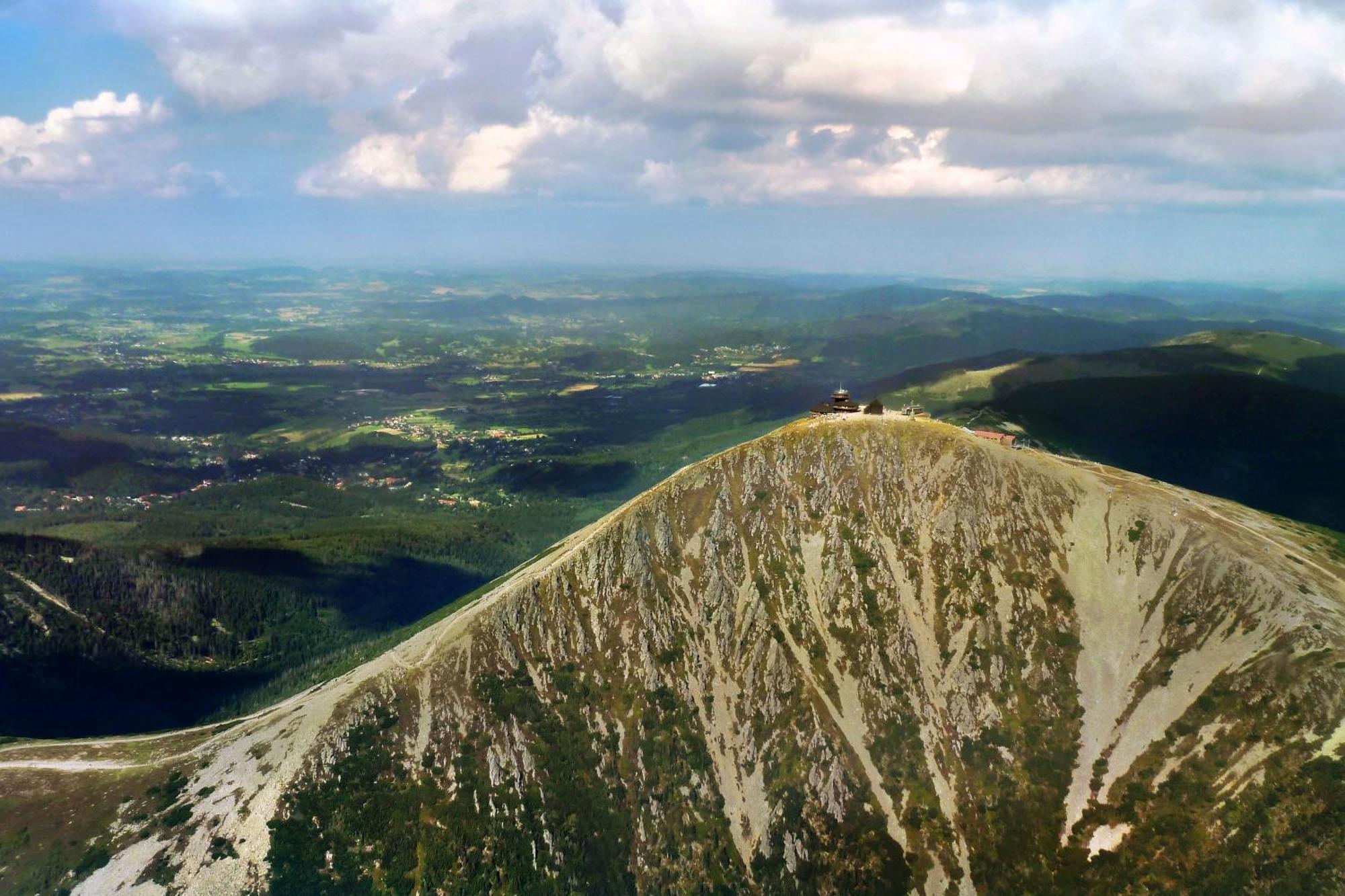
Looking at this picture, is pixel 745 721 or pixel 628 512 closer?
pixel 745 721

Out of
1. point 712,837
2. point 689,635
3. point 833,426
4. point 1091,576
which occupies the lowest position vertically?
point 712,837

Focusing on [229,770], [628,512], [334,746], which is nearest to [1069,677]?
[628,512]

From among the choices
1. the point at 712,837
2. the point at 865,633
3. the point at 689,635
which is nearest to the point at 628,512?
the point at 689,635

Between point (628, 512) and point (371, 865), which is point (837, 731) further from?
point (371, 865)

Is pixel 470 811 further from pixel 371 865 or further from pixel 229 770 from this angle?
pixel 229 770

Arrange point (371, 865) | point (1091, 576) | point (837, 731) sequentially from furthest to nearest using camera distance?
point (1091, 576) < point (837, 731) < point (371, 865)

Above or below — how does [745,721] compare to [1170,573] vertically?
below

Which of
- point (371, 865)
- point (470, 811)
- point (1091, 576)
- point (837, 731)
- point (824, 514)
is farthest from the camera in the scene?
point (824, 514)
